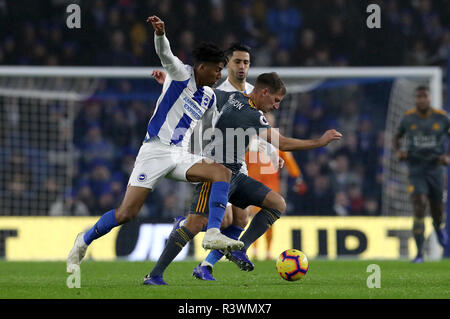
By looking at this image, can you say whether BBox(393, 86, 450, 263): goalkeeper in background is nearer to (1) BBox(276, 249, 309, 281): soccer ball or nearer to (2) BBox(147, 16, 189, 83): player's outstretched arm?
(1) BBox(276, 249, 309, 281): soccer ball

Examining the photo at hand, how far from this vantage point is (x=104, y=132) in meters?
14.7

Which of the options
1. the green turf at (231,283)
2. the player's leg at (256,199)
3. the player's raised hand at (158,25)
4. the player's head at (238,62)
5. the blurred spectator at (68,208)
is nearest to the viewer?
the green turf at (231,283)

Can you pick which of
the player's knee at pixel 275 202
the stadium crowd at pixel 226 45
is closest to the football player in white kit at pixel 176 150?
the player's knee at pixel 275 202

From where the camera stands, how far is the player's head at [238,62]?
8266 mm

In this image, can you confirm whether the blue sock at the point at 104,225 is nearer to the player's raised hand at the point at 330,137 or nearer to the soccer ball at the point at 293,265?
the soccer ball at the point at 293,265

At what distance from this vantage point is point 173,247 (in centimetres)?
638

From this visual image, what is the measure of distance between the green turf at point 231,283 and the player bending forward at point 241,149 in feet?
1.08

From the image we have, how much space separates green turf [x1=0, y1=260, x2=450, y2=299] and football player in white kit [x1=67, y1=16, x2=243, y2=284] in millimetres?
435

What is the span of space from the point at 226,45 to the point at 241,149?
36.0 ft

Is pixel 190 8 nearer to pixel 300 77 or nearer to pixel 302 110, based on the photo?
pixel 302 110

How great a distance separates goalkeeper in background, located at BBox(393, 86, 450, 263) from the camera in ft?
35.3

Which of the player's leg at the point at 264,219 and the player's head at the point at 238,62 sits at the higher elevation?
the player's head at the point at 238,62

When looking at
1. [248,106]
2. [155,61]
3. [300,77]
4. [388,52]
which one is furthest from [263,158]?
[388,52]

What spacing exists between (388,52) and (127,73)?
779 centimetres
